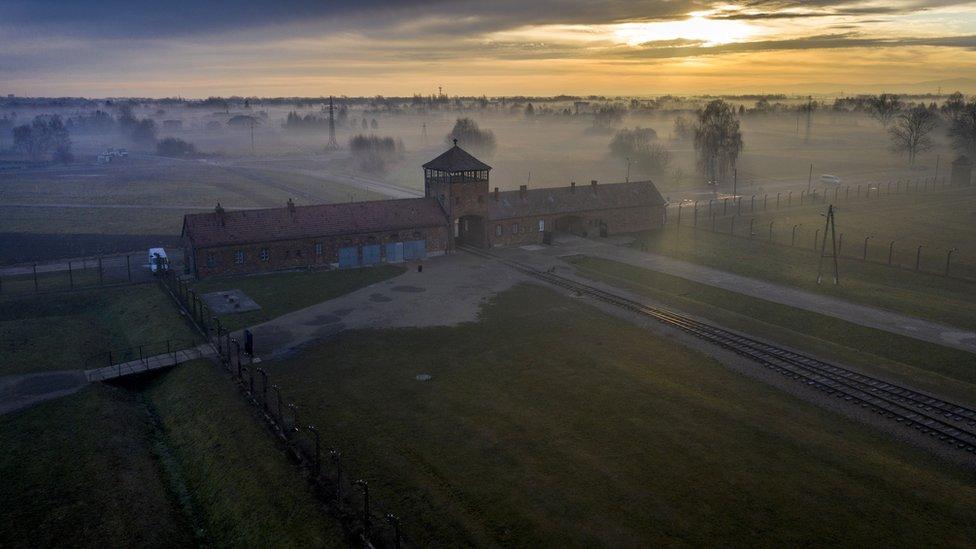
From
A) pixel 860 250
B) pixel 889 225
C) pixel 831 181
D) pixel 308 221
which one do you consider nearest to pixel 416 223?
pixel 308 221

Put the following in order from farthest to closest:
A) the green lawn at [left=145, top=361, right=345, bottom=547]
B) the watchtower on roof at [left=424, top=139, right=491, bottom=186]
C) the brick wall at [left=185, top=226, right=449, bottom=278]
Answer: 1. the watchtower on roof at [left=424, top=139, right=491, bottom=186]
2. the brick wall at [left=185, top=226, right=449, bottom=278]
3. the green lawn at [left=145, top=361, right=345, bottom=547]

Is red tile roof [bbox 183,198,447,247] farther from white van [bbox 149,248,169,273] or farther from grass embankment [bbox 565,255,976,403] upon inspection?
grass embankment [bbox 565,255,976,403]

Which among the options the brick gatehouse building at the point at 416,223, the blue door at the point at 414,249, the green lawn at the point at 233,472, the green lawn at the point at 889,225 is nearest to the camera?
the green lawn at the point at 233,472

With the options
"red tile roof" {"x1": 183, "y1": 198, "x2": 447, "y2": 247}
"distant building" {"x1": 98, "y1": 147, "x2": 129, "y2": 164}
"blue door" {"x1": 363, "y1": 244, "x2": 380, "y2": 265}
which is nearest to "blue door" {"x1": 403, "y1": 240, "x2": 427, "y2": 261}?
"red tile roof" {"x1": 183, "y1": 198, "x2": 447, "y2": 247}

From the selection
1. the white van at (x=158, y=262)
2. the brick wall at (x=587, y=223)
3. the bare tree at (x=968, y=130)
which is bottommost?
the white van at (x=158, y=262)

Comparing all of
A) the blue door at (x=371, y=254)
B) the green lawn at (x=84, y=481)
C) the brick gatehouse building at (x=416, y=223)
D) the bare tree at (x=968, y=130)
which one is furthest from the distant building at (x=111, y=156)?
the bare tree at (x=968, y=130)

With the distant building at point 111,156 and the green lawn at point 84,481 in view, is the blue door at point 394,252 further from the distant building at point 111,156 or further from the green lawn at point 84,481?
the distant building at point 111,156

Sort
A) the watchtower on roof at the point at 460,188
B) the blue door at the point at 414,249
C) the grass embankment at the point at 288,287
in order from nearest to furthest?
the grass embankment at the point at 288,287, the blue door at the point at 414,249, the watchtower on roof at the point at 460,188
